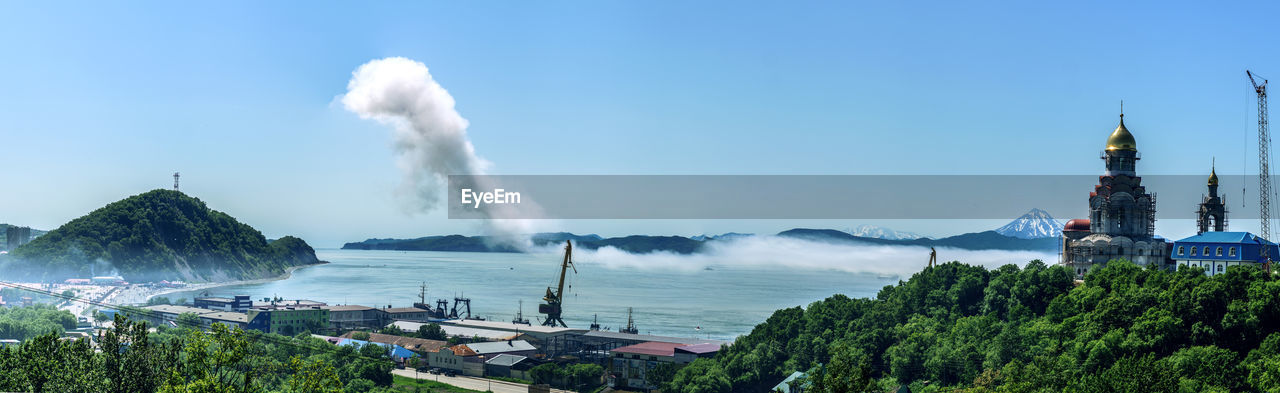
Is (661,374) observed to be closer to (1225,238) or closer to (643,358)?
(643,358)

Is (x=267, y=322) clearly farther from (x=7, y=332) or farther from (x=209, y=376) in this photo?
(x=209, y=376)

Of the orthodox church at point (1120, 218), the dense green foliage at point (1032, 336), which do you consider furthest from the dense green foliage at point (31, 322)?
the orthodox church at point (1120, 218)

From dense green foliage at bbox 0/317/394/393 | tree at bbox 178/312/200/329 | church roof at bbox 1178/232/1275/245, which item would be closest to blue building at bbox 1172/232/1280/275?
church roof at bbox 1178/232/1275/245

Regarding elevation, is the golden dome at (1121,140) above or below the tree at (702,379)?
above

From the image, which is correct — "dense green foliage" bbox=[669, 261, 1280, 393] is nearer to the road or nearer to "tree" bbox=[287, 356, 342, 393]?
the road

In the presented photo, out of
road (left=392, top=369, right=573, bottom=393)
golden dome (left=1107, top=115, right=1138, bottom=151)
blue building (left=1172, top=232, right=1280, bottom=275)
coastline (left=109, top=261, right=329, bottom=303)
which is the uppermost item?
golden dome (left=1107, top=115, right=1138, bottom=151)

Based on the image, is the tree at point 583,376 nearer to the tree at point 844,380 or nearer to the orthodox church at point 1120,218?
the orthodox church at point 1120,218
